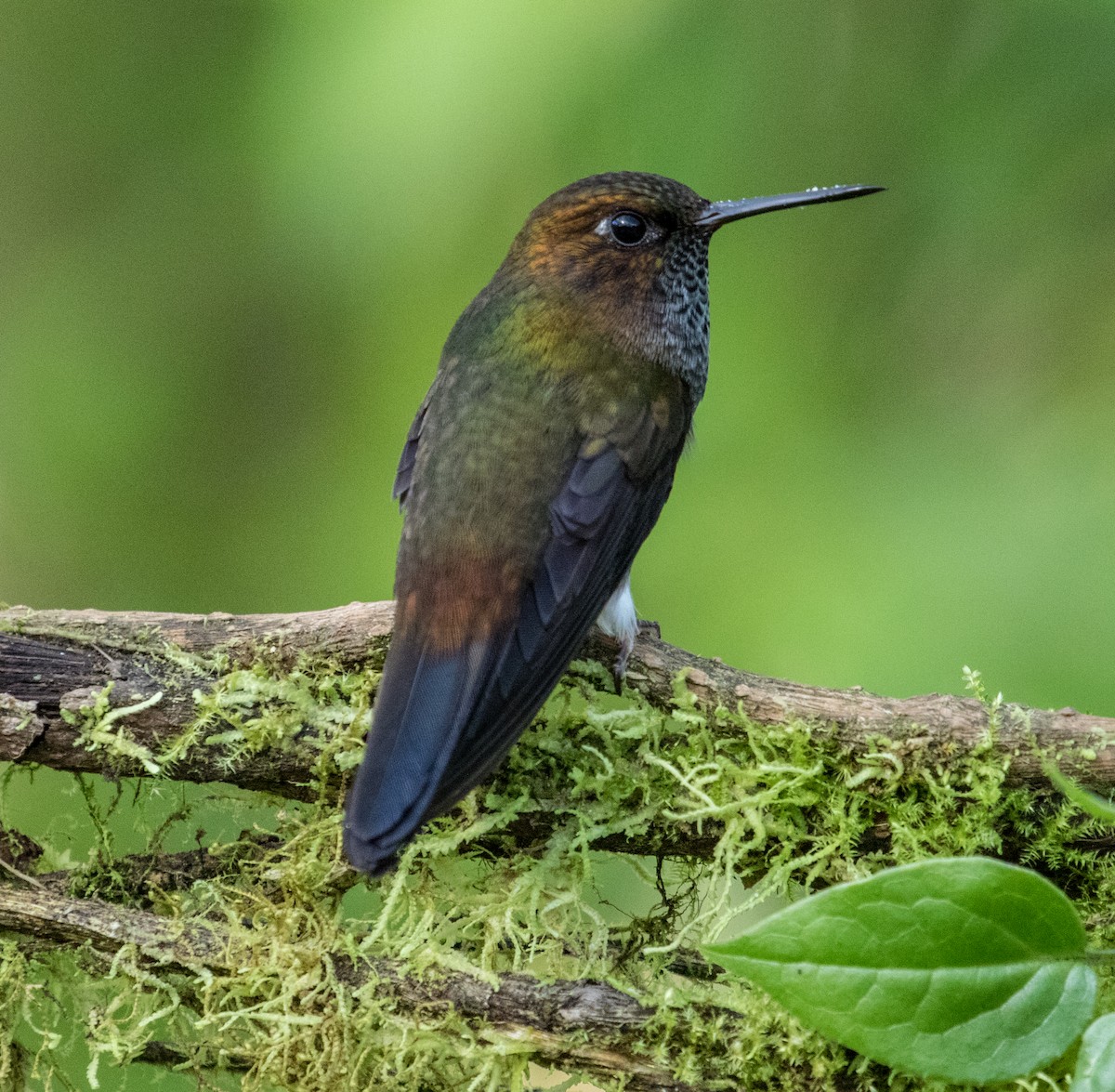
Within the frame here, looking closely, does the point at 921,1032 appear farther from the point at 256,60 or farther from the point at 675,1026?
the point at 256,60

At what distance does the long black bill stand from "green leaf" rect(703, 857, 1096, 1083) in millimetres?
2129

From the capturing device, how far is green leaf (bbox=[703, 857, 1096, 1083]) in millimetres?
1356

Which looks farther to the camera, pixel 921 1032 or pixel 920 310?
pixel 920 310

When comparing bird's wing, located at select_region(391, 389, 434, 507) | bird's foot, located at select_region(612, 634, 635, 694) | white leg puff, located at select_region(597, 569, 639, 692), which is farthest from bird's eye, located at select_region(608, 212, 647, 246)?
bird's foot, located at select_region(612, 634, 635, 694)

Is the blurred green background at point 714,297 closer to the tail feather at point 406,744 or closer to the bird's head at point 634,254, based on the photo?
the bird's head at point 634,254

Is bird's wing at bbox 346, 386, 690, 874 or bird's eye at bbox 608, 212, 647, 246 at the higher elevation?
bird's eye at bbox 608, 212, 647, 246

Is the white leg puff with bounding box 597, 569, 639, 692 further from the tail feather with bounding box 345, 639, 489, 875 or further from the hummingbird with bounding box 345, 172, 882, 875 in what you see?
the tail feather with bounding box 345, 639, 489, 875

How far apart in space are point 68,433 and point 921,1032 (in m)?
3.36

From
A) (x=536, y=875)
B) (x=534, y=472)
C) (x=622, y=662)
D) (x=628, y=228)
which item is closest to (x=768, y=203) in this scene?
(x=628, y=228)

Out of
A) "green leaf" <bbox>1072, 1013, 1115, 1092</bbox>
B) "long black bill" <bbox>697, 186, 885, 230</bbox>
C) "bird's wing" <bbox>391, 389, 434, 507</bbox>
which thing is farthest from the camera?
"long black bill" <bbox>697, 186, 885, 230</bbox>

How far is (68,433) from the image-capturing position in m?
4.08

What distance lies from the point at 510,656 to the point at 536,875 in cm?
40

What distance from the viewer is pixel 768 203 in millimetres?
3273

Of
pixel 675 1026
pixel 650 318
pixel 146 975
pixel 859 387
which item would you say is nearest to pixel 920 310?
pixel 859 387
